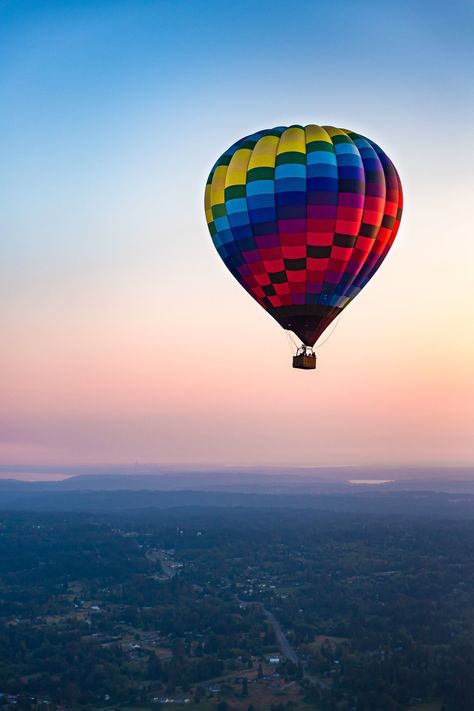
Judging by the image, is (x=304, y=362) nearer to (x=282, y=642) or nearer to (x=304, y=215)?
(x=304, y=215)

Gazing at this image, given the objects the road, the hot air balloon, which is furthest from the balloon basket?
the road

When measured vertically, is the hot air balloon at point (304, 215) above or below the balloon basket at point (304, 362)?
above

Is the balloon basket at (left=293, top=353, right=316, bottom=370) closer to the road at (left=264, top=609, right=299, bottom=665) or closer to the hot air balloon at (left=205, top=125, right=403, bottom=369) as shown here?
the hot air balloon at (left=205, top=125, right=403, bottom=369)

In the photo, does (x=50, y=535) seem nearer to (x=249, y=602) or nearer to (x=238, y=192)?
(x=249, y=602)

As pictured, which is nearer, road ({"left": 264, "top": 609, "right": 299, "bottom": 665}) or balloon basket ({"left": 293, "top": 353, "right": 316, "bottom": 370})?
balloon basket ({"left": 293, "top": 353, "right": 316, "bottom": 370})

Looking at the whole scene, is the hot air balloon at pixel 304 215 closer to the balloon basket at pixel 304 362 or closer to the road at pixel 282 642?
the balloon basket at pixel 304 362

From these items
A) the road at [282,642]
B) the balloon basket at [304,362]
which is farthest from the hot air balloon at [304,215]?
the road at [282,642]
